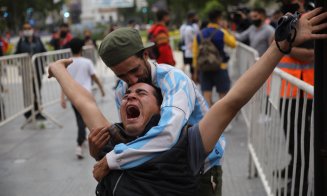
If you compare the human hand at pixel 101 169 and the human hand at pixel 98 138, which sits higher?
the human hand at pixel 98 138

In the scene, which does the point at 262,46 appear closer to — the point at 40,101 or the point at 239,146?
the point at 239,146

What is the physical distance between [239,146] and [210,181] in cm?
473

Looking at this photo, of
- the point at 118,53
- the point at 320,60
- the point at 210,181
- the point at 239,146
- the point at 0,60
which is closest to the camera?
the point at 320,60

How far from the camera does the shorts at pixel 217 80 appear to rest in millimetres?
8438

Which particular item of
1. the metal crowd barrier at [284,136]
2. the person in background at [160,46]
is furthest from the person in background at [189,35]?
the metal crowd barrier at [284,136]

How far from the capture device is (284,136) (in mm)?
4441

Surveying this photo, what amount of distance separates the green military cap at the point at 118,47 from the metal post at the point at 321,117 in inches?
32.1

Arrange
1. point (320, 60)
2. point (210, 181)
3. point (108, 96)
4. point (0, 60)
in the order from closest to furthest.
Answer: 1. point (320, 60)
2. point (210, 181)
3. point (0, 60)
4. point (108, 96)

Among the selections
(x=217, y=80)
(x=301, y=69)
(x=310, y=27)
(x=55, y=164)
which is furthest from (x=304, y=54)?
(x=217, y=80)

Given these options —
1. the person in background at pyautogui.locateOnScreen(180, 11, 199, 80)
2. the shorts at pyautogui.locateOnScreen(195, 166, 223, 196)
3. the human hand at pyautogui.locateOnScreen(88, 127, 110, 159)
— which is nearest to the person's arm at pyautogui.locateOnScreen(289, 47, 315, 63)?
the shorts at pyautogui.locateOnScreen(195, 166, 223, 196)

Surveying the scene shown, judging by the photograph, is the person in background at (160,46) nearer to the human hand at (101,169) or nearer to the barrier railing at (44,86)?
the barrier railing at (44,86)

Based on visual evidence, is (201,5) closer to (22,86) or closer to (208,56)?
(22,86)

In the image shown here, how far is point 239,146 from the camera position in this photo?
23.8 ft

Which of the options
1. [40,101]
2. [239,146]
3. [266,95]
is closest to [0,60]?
[40,101]
